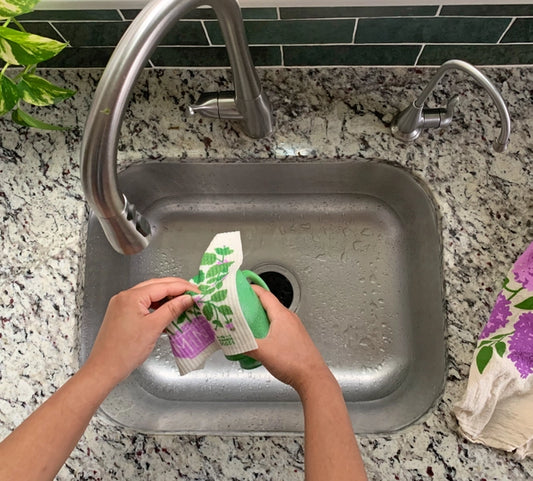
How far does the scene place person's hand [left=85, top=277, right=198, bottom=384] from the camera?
1.86ft

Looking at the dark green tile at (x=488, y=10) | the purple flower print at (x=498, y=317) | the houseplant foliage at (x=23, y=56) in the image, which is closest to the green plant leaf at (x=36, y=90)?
the houseplant foliage at (x=23, y=56)

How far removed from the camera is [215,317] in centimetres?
59

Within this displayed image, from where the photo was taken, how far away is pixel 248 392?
0.81 metres

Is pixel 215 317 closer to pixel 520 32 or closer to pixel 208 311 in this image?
pixel 208 311

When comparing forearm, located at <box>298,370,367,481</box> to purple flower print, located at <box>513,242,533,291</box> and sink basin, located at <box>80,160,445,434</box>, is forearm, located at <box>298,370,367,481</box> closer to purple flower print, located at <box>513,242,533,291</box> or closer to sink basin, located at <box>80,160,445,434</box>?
sink basin, located at <box>80,160,445,434</box>

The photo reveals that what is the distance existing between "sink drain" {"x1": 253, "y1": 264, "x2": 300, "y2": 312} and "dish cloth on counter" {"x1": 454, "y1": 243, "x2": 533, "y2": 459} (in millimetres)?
337

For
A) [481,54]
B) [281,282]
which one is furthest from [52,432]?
[481,54]

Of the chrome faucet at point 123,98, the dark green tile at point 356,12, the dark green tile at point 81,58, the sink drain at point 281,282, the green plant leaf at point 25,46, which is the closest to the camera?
the chrome faucet at point 123,98

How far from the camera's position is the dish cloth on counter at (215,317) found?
58 centimetres

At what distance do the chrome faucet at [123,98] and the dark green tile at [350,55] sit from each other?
0.53 feet

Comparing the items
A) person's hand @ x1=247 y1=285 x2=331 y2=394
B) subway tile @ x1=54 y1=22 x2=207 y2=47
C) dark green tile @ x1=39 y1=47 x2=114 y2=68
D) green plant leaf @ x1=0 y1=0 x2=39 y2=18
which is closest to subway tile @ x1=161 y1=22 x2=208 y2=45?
subway tile @ x1=54 y1=22 x2=207 y2=47

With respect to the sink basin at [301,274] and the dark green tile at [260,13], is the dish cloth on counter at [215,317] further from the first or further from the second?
the dark green tile at [260,13]

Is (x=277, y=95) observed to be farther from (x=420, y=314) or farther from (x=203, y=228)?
(x=420, y=314)

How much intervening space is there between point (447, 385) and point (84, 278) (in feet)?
1.85
